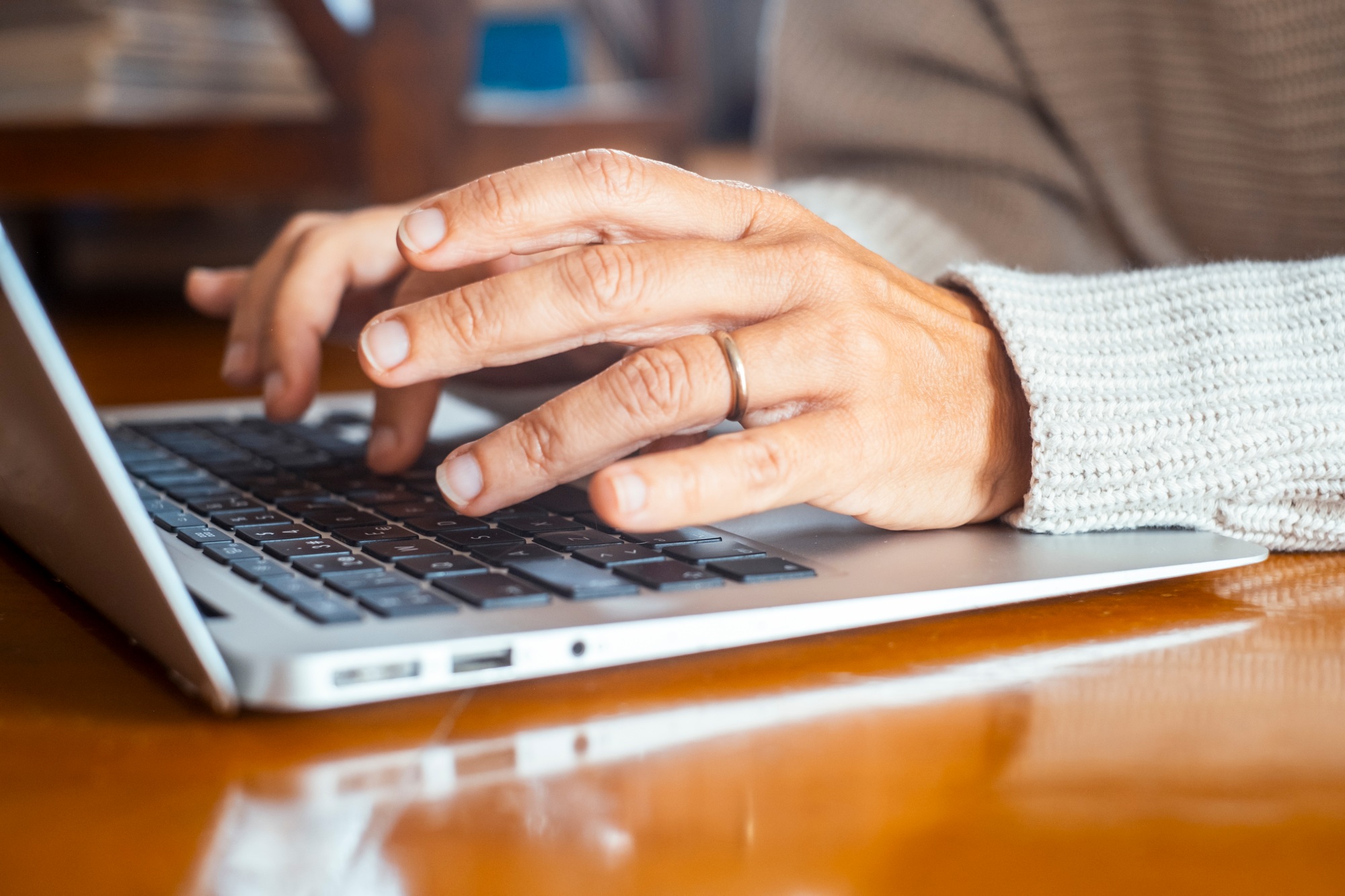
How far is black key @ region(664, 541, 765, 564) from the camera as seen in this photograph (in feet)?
1.28

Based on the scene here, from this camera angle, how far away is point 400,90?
130 cm

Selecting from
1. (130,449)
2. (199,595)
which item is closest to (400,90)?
(130,449)

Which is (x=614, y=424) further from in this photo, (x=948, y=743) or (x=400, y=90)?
(x=400, y=90)

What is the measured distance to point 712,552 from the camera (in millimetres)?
400

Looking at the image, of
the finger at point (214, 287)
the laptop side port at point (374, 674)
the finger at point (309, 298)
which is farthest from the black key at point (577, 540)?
the finger at point (214, 287)

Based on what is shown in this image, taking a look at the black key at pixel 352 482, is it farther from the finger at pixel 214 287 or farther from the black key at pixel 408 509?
the finger at pixel 214 287

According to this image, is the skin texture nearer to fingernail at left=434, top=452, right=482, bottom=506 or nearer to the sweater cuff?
fingernail at left=434, top=452, right=482, bottom=506

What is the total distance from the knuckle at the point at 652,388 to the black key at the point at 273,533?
0.38ft

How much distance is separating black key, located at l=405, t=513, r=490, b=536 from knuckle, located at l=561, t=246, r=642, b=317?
0.09 m

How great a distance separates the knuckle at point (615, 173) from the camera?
0.44 meters

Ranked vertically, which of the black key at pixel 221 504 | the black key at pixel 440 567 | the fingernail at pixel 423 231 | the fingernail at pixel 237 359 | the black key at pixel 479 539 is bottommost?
the black key at pixel 221 504

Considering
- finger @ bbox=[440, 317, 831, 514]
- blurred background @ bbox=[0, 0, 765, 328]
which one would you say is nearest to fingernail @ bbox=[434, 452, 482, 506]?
finger @ bbox=[440, 317, 831, 514]

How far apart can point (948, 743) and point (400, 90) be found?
1.15 meters

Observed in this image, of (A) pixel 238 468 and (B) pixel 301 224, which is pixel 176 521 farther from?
(B) pixel 301 224
